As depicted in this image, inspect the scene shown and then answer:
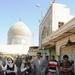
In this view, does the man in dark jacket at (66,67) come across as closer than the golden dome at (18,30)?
Yes

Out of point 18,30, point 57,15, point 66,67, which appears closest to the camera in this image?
point 66,67

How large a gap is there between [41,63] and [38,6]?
2016 centimetres

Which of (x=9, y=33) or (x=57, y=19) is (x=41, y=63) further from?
(x=9, y=33)

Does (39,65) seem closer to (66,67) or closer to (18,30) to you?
(66,67)

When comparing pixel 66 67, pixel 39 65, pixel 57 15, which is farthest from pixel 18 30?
pixel 66 67

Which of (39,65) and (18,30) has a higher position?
(18,30)

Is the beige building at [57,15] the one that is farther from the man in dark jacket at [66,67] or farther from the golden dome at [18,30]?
the golden dome at [18,30]

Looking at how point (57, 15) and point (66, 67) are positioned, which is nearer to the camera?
point (66, 67)

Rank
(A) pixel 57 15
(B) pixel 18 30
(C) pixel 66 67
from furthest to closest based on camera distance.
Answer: (B) pixel 18 30, (A) pixel 57 15, (C) pixel 66 67

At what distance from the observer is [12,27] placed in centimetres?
A: 7369

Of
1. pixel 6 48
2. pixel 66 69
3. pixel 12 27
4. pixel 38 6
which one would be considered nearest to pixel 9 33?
pixel 12 27

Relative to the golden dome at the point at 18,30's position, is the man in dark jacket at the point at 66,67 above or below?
below

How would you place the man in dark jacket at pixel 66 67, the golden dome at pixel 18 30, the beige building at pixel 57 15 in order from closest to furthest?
the man in dark jacket at pixel 66 67, the beige building at pixel 57 15, the golden dome at pixel 18 30

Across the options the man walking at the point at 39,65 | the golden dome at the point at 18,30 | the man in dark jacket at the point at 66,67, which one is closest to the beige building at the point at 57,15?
the man walking at the point at 39,65
